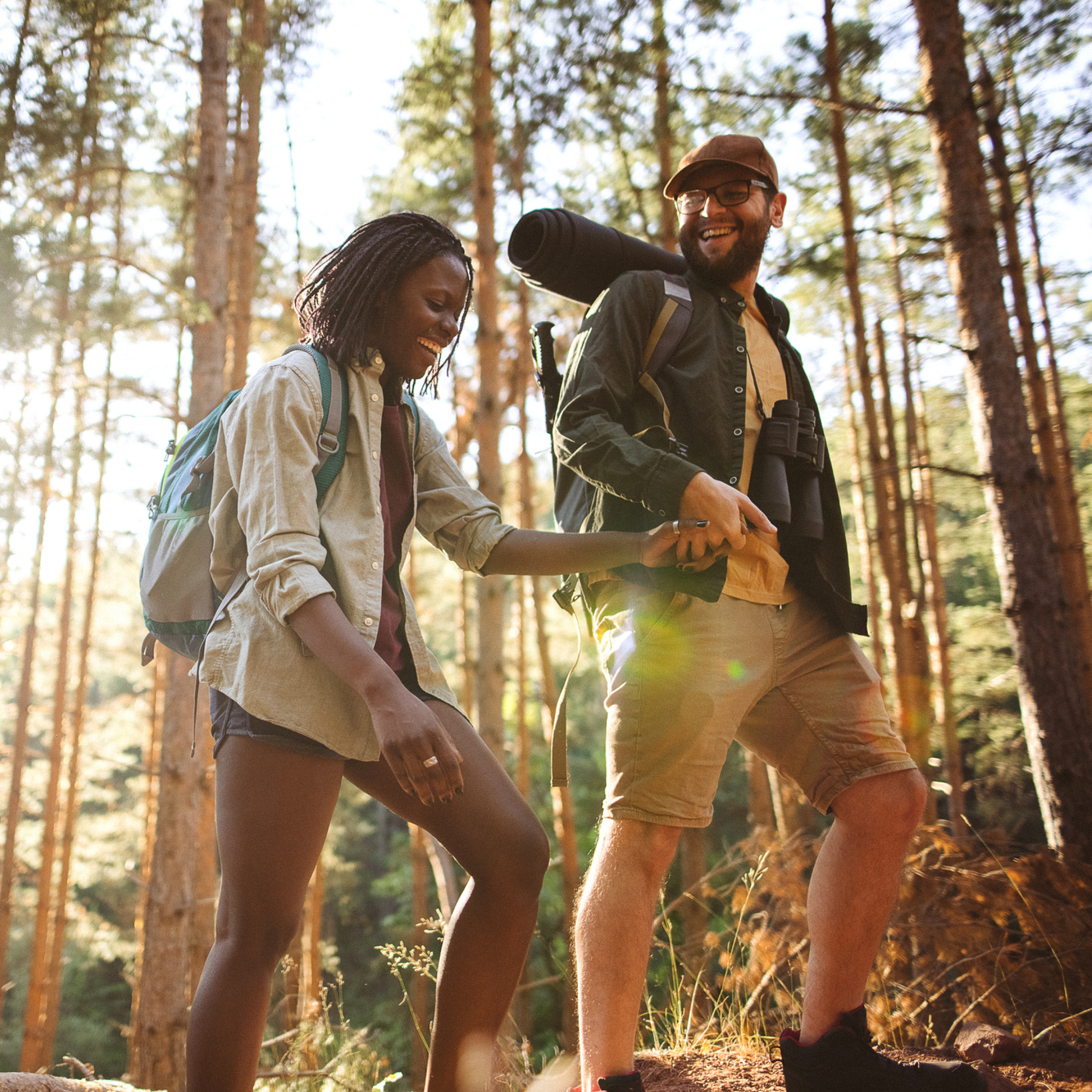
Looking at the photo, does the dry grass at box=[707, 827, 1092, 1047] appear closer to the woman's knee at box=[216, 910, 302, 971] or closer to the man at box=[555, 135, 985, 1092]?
the man at box=[555, 135, 985, 1092]

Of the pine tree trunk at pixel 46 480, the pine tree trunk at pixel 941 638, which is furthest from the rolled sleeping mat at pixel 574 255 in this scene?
the pine tree trunk at pixel 46 480

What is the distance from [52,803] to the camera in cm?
1371

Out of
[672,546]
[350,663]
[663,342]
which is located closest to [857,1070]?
[672,546]

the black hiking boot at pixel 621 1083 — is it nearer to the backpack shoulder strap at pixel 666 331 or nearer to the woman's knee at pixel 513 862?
the woman's knee at pixel 513 862

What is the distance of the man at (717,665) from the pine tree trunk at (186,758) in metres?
5.28

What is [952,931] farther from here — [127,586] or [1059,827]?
[127,586]

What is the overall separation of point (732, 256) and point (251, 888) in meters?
1.92

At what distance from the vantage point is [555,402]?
2.52m

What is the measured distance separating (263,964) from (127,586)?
2270cm

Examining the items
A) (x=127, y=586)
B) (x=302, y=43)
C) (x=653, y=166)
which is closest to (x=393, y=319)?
(x=653, y=166)

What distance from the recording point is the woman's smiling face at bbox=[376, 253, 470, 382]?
83.5 inches

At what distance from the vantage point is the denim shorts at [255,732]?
1.79 metres

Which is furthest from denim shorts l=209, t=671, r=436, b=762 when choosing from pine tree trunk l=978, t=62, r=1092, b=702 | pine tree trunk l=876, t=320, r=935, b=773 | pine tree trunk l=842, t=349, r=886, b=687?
pine tree trunk l=842, t=349, r=886, b=687

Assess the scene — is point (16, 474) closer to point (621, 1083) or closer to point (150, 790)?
point (150, 790)
